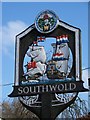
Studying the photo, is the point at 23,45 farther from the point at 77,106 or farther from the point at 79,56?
the point at 77,106

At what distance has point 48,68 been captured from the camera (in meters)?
17.1

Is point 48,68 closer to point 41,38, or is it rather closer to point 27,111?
point 41,38

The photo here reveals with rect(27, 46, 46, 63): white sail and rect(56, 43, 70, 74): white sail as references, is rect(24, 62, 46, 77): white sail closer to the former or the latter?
rect(27, 46, 46, 63): white sail

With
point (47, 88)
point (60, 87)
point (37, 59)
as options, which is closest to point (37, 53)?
point (37, 59)

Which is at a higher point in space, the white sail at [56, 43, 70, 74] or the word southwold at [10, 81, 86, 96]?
the white sail at [56, 43, 70, 74]

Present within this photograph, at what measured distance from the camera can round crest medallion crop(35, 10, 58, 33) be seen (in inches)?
686

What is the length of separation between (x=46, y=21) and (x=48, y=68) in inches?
88.7

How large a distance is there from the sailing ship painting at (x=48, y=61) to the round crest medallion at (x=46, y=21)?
44 cm

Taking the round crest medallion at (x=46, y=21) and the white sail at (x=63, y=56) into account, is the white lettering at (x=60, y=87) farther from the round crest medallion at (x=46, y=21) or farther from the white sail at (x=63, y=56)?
the round crest medallion at (x=46, y=21)

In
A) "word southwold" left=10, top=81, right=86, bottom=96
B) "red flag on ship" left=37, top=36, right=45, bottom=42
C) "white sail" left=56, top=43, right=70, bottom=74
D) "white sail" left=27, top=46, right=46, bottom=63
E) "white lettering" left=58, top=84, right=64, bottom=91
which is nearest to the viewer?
"word southwold" left=10, top=81, right=86, bottom=96

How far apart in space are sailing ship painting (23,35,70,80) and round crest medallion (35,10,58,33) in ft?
1.45

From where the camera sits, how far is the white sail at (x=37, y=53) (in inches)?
685

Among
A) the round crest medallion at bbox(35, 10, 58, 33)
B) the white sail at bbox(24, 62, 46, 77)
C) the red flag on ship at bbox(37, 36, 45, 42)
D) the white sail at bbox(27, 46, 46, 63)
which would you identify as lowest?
the white sail at bbox(24, 62, 46, 77)

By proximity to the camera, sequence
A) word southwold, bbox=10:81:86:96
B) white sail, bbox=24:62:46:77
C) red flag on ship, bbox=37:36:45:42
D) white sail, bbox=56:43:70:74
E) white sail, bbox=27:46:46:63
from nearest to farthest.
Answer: word southwold, bbox=10:81:86:96 → white sail, bbox=56:43:70:74 → white sail, bbox=24:62:46:77 → white sail, bbox=27:46:46:63 → red flag on ship, bbox=37:36:45:42
